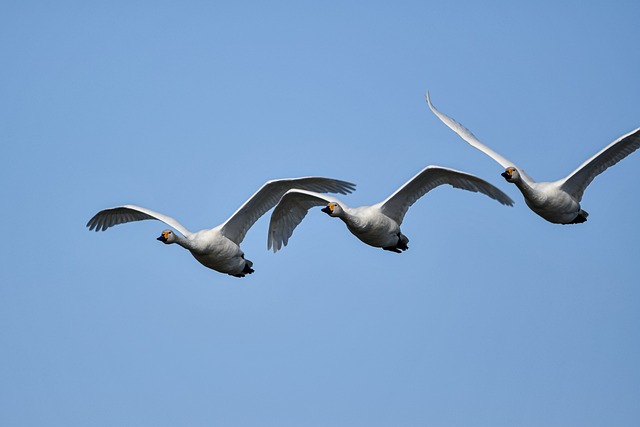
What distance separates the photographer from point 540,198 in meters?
36.8

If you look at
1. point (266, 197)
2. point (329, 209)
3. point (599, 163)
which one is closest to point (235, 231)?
point (266, 197)

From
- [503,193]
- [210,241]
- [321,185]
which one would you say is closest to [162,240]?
[210,241]

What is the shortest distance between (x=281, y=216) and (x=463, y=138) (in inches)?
238

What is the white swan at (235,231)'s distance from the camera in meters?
37.3

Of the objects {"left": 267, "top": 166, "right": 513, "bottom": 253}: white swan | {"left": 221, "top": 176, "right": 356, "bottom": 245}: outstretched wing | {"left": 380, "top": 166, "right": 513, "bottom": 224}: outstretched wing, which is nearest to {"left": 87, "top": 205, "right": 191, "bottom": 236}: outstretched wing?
{"left": 221, "top": 176, "right": 356, "bottom": 245}: outstretched wing

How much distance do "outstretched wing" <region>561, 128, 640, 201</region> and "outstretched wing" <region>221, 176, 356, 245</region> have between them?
6.21m

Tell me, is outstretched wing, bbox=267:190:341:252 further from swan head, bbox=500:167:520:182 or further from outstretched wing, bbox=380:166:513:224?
swan head, bbox=500:167:520:182

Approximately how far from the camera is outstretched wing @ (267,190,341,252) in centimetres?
3806

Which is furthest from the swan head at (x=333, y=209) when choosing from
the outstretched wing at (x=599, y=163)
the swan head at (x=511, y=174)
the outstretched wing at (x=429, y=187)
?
the outstretched wing at (x=599, y=163)

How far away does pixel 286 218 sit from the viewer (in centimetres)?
3844

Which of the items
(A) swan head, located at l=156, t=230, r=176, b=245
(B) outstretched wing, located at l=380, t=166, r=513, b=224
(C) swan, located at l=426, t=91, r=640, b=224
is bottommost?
(A) swan head, located at l=156, t=230, r=176, b=245

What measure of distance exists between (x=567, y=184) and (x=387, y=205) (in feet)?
17.0

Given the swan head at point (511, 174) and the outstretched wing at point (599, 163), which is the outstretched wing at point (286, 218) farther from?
the outstretched wing at point (599, 163)

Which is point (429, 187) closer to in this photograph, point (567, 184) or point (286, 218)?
point (567, 184)
